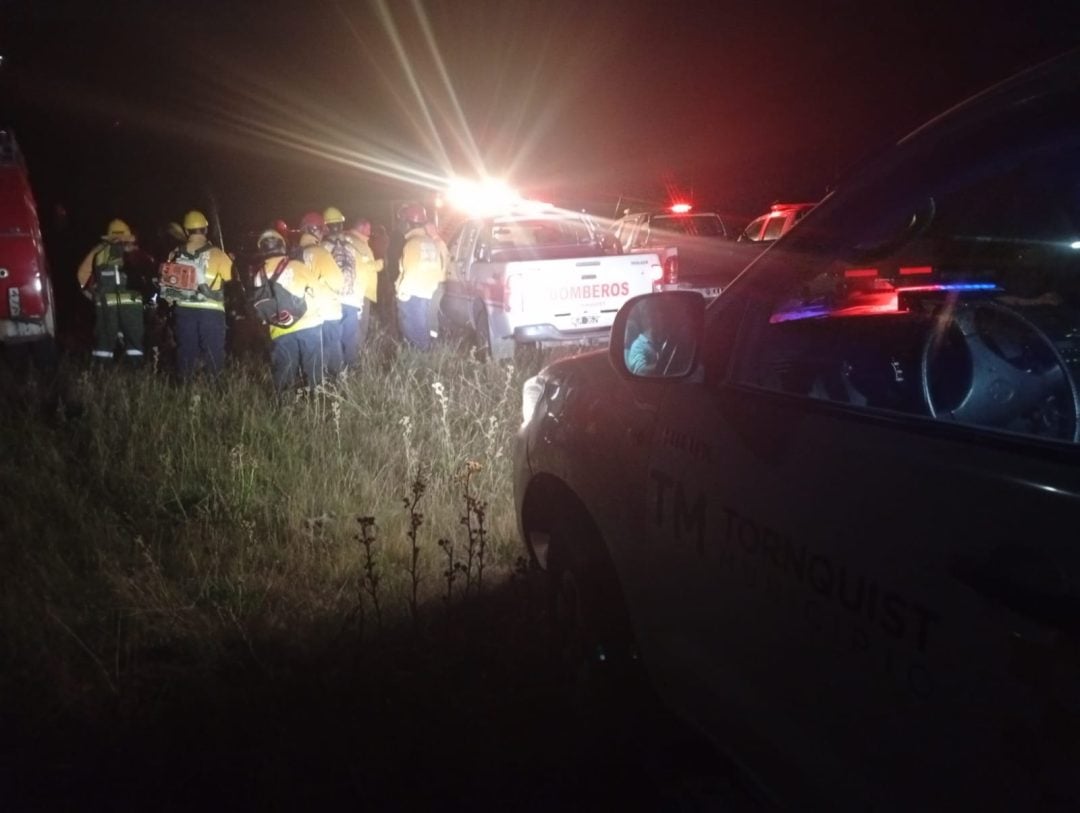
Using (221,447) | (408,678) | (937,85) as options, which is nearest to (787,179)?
(937,85)

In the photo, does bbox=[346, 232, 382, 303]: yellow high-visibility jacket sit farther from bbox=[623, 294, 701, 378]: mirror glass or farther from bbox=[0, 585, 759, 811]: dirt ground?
bbox=[623, 294, 701, 378]: mirror glass

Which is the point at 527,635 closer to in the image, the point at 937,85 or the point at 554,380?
the point at 554,380

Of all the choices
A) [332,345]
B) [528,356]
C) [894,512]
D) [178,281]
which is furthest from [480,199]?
[894,512]

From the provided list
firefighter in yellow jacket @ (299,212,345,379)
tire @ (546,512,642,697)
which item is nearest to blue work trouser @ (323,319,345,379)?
firefighter in yellow jacket @ (299,212,345,379)

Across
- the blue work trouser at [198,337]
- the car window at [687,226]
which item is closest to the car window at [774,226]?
the car window at [687,226]

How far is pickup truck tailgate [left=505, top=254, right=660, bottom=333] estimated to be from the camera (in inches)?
421

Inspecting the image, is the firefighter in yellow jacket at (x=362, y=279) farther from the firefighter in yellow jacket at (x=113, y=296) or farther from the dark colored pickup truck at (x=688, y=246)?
the dark colored pickup truck at (x=688, y=246)

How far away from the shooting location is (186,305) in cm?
1045

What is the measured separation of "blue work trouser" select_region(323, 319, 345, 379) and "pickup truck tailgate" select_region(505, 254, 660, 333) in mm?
1814

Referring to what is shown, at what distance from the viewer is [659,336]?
2.87 m

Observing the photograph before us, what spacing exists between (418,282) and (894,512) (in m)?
10.6

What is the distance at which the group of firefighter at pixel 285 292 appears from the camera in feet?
29.8

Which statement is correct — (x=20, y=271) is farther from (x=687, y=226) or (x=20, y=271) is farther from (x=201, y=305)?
(x=687, y=226)

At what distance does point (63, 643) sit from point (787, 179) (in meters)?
32.2
